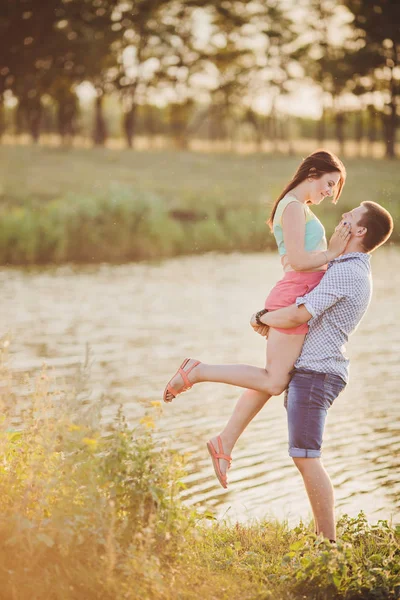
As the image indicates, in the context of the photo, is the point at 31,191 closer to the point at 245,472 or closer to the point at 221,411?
the point at 221,411

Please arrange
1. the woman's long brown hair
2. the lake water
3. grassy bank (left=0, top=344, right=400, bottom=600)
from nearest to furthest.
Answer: grassy bank (left=0, top=344, right=400, bottom=600), the woman's long brown hair, the lake water

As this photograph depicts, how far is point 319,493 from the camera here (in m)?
5.04

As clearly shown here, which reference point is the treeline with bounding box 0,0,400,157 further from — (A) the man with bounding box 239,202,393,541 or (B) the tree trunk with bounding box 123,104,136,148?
(A) the man with bounding box 239,202,393,541

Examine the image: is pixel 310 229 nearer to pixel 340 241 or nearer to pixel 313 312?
pixel 340 241

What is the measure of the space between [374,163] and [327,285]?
165 ft

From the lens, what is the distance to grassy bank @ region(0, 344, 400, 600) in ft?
13.5

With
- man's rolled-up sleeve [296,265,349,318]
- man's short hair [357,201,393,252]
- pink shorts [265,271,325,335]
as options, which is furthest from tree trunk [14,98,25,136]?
man's rolled-up sleeve [296,265,349,318]

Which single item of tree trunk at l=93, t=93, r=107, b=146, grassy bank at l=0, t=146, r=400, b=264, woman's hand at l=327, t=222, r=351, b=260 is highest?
woman's hand at l=327, t=222, r=351, b=260

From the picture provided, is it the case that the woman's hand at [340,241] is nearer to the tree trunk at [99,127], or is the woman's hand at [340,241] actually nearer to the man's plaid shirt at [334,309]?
the man's plaid shirt at [334,309]

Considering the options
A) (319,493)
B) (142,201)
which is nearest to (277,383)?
(319,493)

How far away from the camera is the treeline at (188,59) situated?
49.1m

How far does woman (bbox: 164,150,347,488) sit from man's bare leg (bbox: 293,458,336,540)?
0.41 metres

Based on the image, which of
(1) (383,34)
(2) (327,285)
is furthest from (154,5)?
(2) (327,285)

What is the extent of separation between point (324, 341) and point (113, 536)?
162cm
